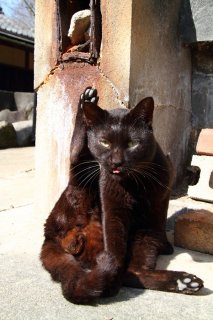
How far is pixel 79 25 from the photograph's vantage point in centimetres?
297

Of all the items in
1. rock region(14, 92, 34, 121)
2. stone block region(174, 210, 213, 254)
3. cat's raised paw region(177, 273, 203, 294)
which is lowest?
cat's raised paw region(177, 273, 203, 294)

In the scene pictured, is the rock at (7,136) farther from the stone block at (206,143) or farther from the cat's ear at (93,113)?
the cat's ear at (93,113)

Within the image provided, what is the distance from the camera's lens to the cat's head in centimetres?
205

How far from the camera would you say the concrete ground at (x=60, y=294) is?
176 cm

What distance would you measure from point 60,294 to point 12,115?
36.4ft

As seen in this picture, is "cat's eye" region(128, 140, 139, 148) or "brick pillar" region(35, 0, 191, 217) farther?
"brick pillar" region(35, 0, 191, 217)

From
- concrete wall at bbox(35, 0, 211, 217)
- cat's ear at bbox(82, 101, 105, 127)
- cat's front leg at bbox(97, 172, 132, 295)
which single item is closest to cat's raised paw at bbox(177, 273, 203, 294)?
cat's front leg at bbox(97, 172, 132, 295)

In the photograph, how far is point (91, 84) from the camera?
2.85 meters

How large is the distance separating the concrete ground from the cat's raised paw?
31mm

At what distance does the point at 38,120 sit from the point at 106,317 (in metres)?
1.89

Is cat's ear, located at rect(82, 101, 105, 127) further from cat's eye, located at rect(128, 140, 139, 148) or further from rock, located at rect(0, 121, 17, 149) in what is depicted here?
rock, located at rect(0, 121, 17, 149)

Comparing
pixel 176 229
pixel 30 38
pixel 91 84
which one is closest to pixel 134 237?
pixel 176 229

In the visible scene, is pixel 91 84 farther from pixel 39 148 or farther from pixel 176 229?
pixel 176 229

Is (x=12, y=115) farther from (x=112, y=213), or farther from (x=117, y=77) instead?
(x=112, y=213)
